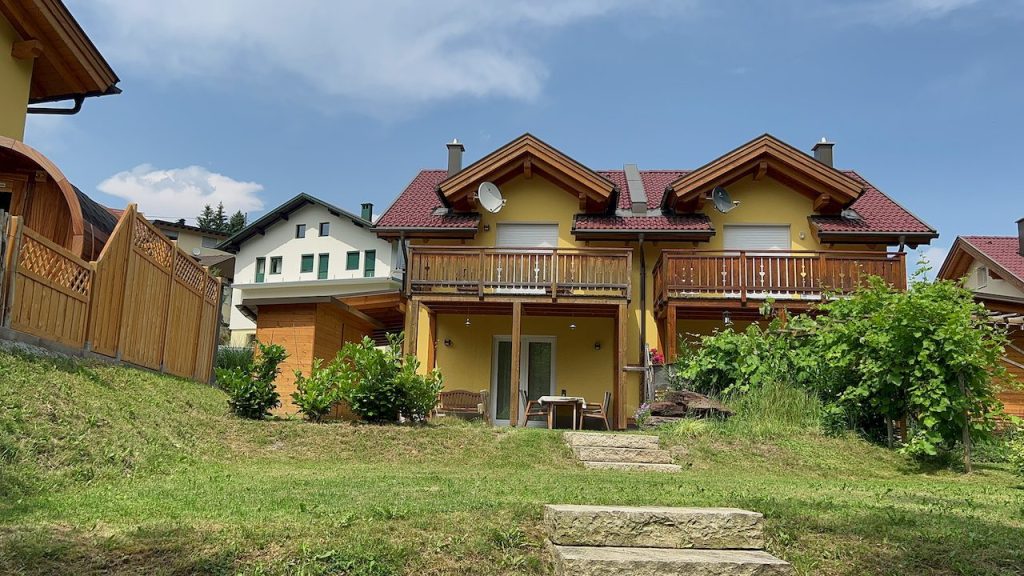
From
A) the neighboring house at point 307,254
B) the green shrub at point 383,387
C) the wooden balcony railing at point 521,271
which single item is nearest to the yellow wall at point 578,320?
the wooden balcony railing at point 521,271

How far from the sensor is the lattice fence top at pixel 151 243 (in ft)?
35.2

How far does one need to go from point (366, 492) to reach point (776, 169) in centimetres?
1386

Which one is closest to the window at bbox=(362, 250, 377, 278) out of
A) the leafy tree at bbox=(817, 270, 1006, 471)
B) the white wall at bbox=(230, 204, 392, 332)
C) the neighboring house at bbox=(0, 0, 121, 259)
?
the white wall at bbox=(230, 204, 392, 332)

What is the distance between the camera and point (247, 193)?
71.5 meters

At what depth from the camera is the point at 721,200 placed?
17000mm

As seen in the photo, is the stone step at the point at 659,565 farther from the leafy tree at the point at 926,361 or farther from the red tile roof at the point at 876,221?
the red tile roof at the point at 876,221

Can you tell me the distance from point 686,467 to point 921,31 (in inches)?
361

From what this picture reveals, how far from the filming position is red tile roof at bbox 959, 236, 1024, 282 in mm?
21531

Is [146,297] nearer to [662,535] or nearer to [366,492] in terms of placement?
[366,492]

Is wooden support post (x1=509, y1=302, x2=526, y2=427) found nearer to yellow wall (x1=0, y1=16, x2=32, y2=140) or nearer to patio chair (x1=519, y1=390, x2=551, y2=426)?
patio chair (x1=519, y1=390, x2=551, y2=426)

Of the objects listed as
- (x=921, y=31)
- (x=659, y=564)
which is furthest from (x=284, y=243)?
(x=659, y=564)

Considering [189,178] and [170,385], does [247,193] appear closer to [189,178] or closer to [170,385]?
[189,178]

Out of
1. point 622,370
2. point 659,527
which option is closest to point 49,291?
point 659,527

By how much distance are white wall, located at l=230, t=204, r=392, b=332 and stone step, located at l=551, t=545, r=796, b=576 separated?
34409 mm
